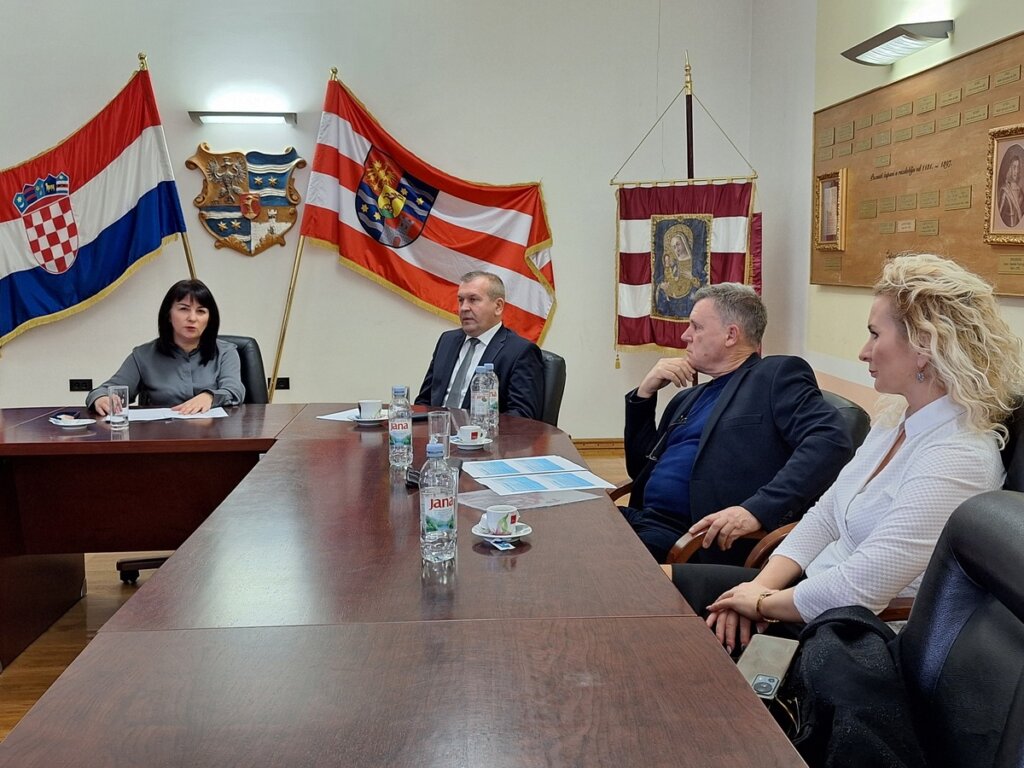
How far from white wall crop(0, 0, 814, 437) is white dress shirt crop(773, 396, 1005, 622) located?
3.87 meters

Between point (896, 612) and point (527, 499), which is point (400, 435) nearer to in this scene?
point (527, 499)

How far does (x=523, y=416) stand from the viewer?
139 inches

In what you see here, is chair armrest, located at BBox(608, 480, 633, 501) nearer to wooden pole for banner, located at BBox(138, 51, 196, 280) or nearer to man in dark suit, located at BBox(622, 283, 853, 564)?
man in dark suit, located at BBox(622, 283, 853, 564)

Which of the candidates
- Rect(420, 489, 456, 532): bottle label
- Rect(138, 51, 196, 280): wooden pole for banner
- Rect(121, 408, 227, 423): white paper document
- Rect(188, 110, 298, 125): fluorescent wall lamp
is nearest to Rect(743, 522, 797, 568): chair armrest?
Rect(420, 489, 456, 532): bottle label

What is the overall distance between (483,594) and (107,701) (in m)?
0.58

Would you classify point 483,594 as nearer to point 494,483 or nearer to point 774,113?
point 494,483

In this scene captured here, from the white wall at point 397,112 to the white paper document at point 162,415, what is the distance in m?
2.57

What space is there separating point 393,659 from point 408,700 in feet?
0.42

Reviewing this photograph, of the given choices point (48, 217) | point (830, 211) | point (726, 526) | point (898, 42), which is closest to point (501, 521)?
point (726, 526)

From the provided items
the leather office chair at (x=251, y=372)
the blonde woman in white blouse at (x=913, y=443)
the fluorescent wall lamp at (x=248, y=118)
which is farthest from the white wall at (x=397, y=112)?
the blonde woman in white blouse at (x=913, y=443)

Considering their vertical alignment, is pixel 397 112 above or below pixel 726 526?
above

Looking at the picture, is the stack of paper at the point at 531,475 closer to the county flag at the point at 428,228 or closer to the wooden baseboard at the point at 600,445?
the county flag at the point at 428,228

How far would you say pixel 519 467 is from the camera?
2.49 meters

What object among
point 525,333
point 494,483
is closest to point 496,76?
point 525,333
